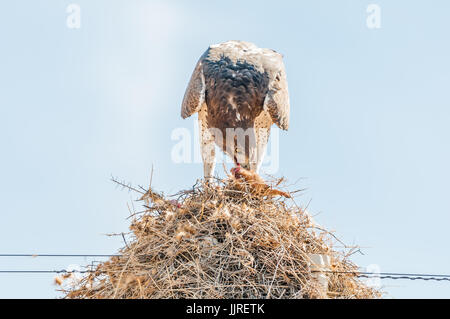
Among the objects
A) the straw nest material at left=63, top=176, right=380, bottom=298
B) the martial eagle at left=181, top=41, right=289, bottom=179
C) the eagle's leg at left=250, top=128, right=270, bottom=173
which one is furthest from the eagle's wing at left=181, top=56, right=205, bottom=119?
the straw nest material at left=63, top=176, right=380, bottom=298

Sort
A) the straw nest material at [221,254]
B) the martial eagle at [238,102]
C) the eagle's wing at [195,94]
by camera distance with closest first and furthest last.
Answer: the straw nest material at [221,254], the martial eagle at [238,102], the eagle's wing at [195,94]

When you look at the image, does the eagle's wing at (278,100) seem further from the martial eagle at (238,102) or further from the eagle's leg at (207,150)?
the eagle's leg at (207,150)

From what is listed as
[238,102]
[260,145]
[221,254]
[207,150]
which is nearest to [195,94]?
[238,102]

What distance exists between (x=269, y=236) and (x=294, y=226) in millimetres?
367

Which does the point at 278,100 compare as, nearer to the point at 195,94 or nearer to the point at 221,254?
the point at 195,94

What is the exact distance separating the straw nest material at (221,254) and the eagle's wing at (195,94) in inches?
114

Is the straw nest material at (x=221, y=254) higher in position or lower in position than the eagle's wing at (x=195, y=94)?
lower

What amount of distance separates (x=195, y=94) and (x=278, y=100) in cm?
106

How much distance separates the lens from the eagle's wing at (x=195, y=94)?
25.1ft

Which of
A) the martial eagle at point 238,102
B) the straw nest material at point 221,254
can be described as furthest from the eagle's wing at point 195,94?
the straw nest material at point 221,254

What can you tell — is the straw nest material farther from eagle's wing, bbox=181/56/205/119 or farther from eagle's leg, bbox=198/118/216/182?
eagle's wing, bbox=181/56/205/119
